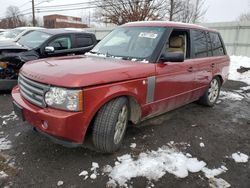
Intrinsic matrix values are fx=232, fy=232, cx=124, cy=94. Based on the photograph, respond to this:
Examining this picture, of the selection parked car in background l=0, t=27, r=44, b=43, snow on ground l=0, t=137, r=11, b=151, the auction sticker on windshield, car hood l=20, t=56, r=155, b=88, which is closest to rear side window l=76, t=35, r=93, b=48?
parked car in background l=0, t=27, r=44, b=43

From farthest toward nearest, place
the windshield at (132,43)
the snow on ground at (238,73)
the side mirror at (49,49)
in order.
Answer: the snow on ground at (238,73)
the side mirror at (49,49)
the windshield at (132,43)

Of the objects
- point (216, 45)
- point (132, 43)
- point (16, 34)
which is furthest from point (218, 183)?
point (16, 34)

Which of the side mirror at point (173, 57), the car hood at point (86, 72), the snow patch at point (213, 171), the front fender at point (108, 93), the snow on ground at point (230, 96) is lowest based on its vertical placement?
the snow patch at point (213, 171)

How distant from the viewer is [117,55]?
374cm

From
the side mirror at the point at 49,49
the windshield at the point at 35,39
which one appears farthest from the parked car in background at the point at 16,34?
the side mirror at the point at 49,49

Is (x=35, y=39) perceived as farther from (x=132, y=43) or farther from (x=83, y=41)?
(x=132, y=43)

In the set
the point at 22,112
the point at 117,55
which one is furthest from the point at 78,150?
the point at 117,55

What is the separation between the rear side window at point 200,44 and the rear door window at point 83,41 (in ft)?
12.9

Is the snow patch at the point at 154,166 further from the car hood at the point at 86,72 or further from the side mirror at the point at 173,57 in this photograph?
the side mirror at the point at 173,57

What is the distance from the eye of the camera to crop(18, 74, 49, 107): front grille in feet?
8.85

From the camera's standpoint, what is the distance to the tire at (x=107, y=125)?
289 cm

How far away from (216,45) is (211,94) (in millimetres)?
1168

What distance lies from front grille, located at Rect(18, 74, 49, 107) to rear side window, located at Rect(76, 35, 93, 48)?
4.37m

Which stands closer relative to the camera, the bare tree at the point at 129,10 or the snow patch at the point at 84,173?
the snow patch at the point at 84,173
